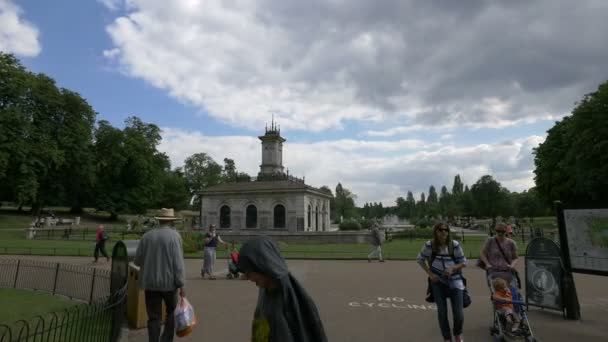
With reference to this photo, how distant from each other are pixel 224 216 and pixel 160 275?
39.9m

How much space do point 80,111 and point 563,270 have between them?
5613cm

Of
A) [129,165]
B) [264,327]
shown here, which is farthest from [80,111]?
[264,327]

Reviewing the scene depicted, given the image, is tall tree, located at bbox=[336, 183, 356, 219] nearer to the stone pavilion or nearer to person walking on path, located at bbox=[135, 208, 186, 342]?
the stone pavilion

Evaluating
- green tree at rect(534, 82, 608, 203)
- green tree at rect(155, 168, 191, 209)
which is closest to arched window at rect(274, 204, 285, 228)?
green tree at rect(534, 82, 608, 203)

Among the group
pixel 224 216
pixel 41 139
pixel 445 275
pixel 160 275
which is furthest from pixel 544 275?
pixel 41 139

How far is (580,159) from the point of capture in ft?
109

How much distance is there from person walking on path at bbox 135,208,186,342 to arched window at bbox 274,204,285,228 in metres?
36.3

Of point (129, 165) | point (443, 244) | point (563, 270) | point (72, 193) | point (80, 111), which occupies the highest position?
point (80, 111)

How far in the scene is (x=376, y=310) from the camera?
922 centimetres

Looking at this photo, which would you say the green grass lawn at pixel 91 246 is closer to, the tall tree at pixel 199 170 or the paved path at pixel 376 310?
the paved path at pixel 376 310

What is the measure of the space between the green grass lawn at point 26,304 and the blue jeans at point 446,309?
8585mm

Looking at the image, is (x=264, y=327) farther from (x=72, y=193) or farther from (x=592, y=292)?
(x=72, y=193)

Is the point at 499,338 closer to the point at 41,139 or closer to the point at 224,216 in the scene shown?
the point at 224,216

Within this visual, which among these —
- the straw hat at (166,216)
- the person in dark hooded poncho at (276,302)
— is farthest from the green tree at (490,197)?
the person in dark hooded poncho at (276,302)
